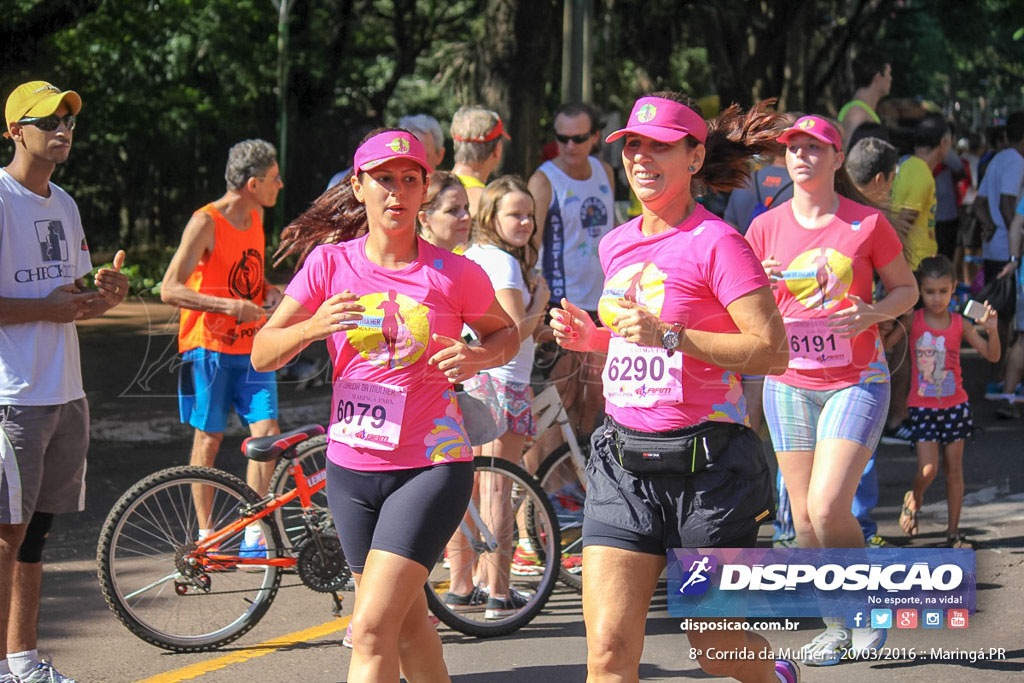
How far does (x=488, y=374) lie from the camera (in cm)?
597

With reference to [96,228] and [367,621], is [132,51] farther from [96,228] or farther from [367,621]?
[367,621]

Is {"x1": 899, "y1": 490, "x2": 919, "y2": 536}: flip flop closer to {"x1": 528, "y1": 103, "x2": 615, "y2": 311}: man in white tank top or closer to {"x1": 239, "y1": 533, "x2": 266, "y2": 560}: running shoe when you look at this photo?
{"x1": 528, "y1": 103, "x2": 615, "y2": 311}: man in white tank top

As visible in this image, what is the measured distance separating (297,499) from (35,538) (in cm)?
124

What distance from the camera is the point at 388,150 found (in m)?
4.08

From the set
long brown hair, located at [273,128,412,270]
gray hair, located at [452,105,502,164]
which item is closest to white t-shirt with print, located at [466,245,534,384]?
long brown hair, located at [273,128,412,270]

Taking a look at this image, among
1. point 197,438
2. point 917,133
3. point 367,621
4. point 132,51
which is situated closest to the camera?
point 367,621

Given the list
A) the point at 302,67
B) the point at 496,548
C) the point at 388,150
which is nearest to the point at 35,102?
the point at 388,150

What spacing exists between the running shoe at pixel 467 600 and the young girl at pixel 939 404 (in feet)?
8.73

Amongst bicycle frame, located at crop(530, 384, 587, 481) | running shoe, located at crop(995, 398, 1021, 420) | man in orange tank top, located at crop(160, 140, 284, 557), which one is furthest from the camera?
running shoe, located at crop(995, 398, 1021, 420)

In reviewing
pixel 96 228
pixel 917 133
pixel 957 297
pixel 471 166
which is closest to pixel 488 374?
pixel 471 166

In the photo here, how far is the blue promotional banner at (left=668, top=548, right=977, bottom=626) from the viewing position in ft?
13.3

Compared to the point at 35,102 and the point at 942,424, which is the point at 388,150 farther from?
the point at 942,424

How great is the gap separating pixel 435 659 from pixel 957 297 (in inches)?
413

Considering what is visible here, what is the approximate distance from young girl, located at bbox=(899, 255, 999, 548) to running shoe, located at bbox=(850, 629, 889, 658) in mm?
1793
